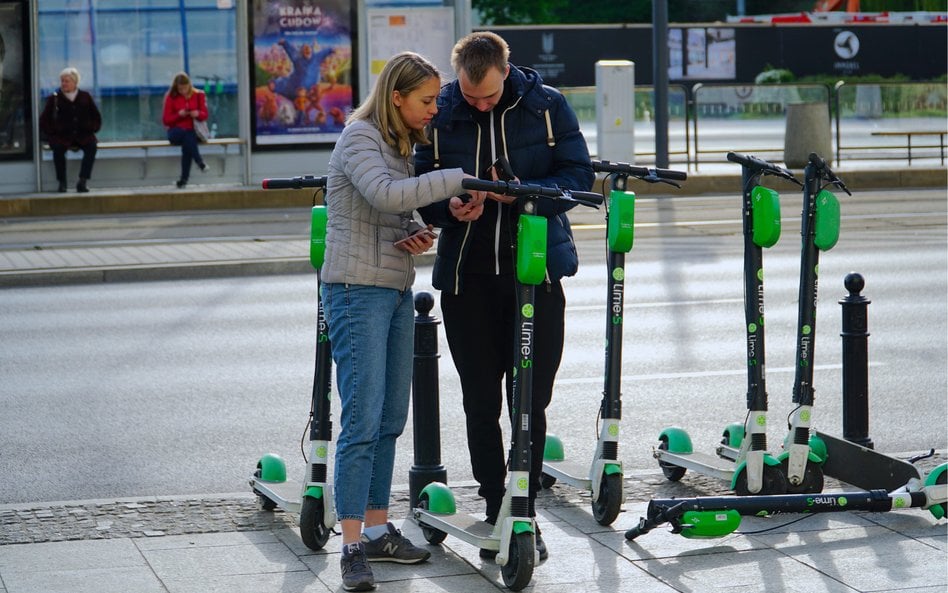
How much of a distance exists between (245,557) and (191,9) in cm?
1721

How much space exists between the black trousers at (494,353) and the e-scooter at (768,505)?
487 mm

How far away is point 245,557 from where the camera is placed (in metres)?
5.34

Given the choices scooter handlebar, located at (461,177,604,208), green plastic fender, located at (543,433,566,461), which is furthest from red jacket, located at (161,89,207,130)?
scooter handlebar, located at (461,177,604,208)

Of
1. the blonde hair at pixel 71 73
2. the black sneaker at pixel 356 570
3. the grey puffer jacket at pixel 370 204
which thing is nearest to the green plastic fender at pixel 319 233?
the grey puffer jacket at pixel 370 204

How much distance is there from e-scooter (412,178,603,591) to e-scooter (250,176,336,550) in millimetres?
527

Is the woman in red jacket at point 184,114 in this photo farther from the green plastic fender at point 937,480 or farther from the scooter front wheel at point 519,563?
the scooter front wheel at point 519,563

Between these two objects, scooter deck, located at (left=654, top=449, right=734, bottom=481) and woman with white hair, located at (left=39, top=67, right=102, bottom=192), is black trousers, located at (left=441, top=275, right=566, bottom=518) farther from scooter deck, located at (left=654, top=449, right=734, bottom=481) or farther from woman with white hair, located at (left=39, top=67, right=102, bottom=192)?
woman with white hair, located at (left=39, top=67, right=102, bottom=192)

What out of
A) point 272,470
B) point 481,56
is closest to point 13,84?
point 272,470

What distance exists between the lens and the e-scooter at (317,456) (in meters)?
5.39

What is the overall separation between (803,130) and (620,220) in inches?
741

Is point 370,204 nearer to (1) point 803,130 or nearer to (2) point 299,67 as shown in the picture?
(2) point 299,67

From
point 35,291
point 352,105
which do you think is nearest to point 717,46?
point 352,105

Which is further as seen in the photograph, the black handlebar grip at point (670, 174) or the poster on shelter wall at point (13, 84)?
the poster on shelter wall at point (13, 84)

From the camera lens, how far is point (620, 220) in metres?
5.66
